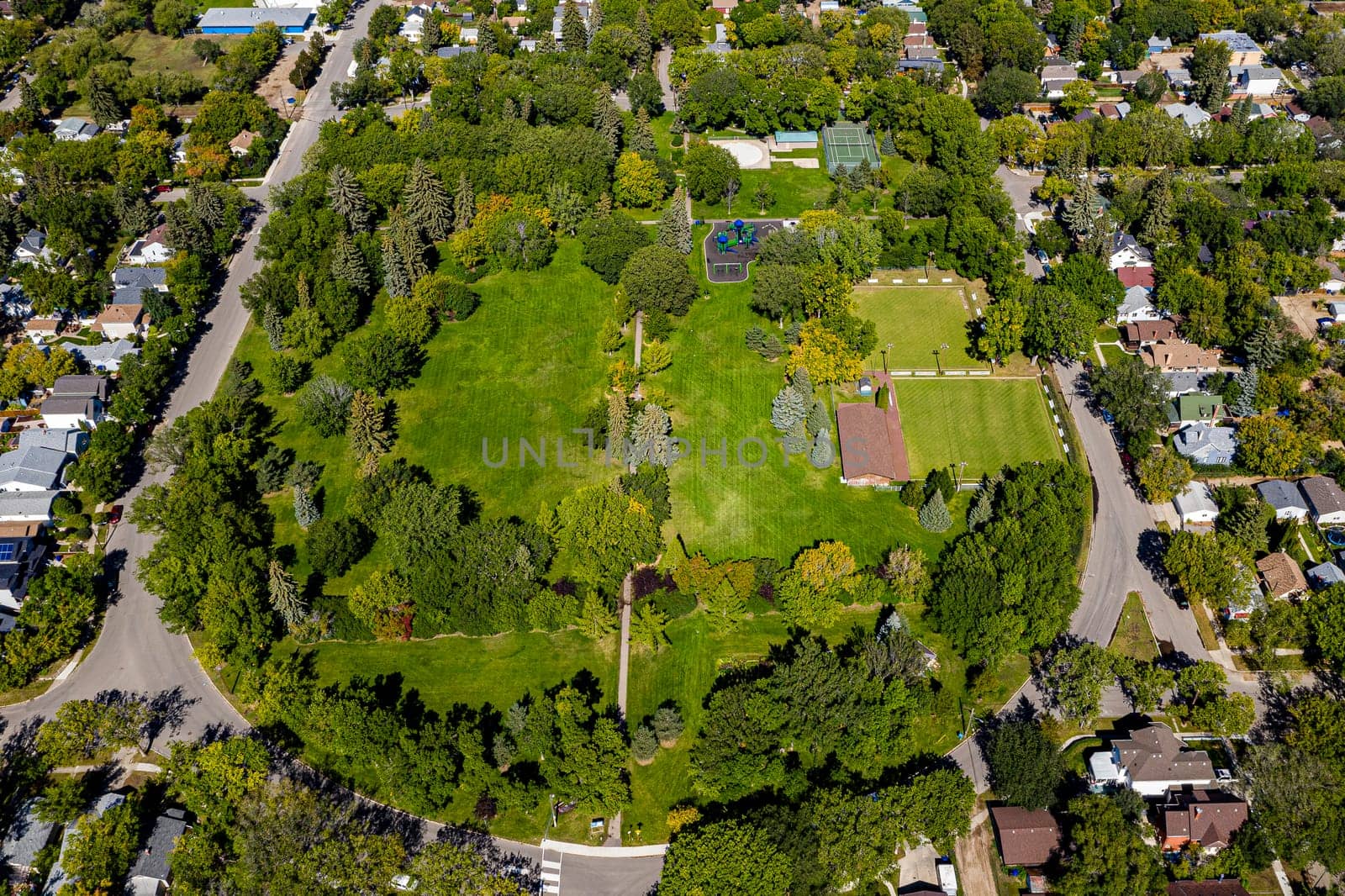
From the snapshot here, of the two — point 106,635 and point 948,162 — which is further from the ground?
point 948,162

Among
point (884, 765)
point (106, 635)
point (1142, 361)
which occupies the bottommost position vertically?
point (106, 635)

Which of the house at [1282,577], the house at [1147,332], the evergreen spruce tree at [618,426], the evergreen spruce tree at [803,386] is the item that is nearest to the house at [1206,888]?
the house at [1282,577]

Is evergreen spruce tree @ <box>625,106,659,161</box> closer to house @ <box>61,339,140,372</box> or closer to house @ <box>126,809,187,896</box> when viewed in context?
house @ <box>61,339,140,372</box>

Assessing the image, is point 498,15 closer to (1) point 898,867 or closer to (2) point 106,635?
(2) point 106,635

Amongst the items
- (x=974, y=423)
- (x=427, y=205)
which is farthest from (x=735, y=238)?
(x=974, y=423)

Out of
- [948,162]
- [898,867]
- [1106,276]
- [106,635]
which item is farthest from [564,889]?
[948,162]

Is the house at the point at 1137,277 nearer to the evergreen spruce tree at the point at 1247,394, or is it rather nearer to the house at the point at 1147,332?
the house at the point at 1147,332

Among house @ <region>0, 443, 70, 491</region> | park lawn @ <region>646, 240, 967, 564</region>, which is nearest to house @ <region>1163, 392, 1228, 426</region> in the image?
park lawn @ <region>646, 240, 967, 564</region>
